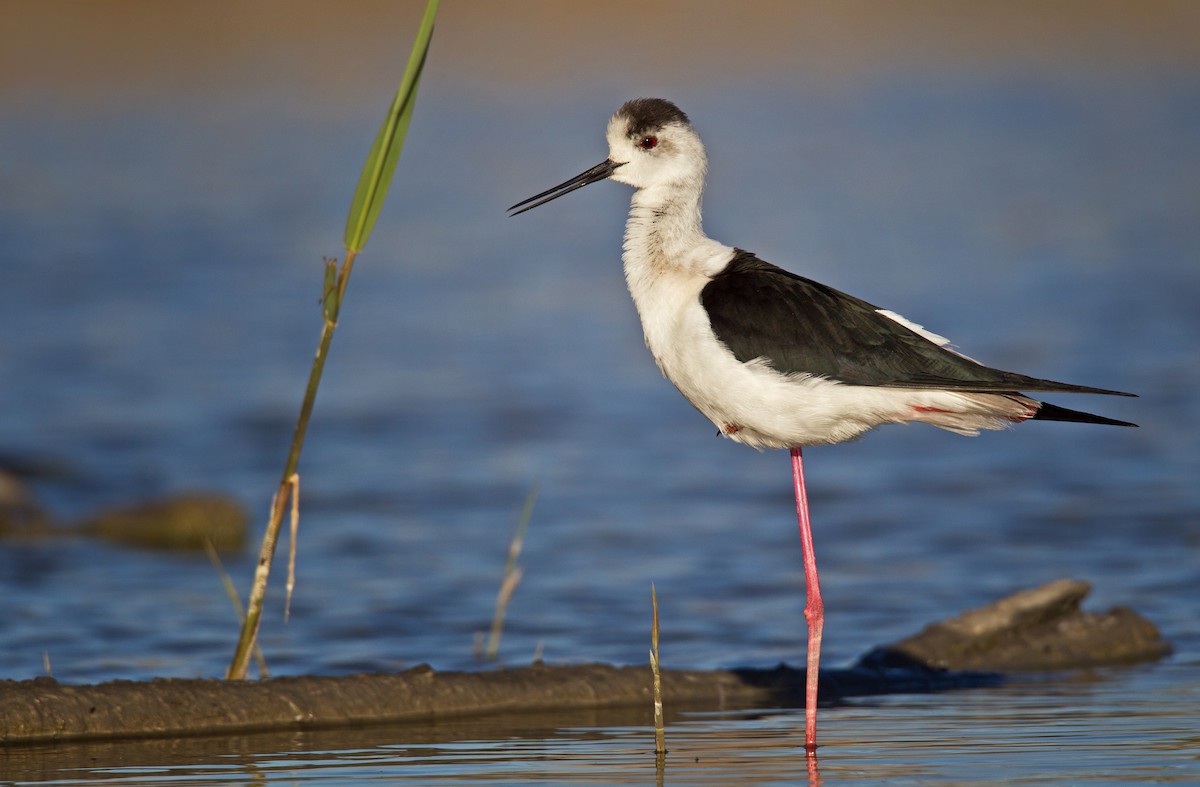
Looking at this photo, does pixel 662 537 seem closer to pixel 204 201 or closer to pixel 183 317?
pixel 183 317

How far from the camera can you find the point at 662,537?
1002cm

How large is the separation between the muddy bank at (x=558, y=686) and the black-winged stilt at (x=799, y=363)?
81 cm

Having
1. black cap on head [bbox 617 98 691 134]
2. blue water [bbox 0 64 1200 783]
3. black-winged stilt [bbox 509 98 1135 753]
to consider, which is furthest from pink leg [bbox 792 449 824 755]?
black cap on head [bbox 617 98 691 134]

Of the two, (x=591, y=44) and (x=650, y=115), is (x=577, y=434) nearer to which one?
(x=650, y=115)

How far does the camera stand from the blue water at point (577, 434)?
24.7 ft

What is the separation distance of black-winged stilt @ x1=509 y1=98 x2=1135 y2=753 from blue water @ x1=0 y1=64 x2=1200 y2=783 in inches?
38.7

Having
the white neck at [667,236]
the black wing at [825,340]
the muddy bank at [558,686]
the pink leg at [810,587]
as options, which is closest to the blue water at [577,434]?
the pink leg at [810,587]

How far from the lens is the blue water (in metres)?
7.54

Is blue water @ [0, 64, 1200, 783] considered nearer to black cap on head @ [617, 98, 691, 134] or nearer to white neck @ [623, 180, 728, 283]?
white neck @ [623, 180, 728, 283]

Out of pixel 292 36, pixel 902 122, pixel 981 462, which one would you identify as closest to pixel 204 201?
pixel 902 122

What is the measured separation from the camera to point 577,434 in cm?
1295

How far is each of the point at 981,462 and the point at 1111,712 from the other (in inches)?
240

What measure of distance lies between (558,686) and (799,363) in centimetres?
163

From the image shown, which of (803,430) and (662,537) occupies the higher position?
(662,537)
